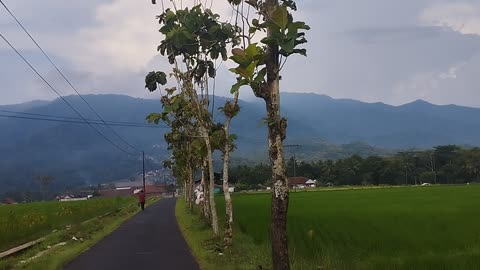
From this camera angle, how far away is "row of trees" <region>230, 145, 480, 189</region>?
117 meters

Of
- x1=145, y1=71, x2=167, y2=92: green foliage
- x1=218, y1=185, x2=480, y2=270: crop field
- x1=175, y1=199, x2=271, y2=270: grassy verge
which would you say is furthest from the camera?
x1=145, y1=71, x2=167, y2=92: green foliage

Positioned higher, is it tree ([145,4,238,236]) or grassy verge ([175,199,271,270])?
tree ([145,4,238,236])

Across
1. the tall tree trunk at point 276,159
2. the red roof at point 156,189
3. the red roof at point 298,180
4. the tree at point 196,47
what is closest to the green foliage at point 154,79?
the tree at point 196,47

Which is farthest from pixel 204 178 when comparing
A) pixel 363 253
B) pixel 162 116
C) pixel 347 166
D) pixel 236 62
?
pixel 347 166

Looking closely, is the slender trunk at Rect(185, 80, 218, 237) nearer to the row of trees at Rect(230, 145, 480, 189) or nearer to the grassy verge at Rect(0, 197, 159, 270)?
the grassy verge at Rect(0, 197, 159, 270)

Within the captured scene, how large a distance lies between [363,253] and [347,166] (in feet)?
362

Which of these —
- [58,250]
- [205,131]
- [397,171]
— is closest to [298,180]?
[397,171]

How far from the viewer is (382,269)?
10.1 m

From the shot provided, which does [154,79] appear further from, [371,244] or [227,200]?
[371,244]

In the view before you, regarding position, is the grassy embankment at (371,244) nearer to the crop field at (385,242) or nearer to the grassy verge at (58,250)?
the crop field at (385,242)

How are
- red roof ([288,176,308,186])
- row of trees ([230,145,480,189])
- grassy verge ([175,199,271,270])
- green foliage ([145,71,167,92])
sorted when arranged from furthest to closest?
red roof ([288,176,308,186]), row of trees ([230,145,480,189]), green foliage ([145,71,167,92]), grassy verge ([175,199,271,270])

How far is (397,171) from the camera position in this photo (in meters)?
117

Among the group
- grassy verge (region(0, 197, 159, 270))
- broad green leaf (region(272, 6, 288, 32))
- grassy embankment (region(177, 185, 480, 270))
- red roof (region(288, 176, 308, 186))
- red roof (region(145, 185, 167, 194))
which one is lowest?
red roof (region(145, 185, 167, 194))

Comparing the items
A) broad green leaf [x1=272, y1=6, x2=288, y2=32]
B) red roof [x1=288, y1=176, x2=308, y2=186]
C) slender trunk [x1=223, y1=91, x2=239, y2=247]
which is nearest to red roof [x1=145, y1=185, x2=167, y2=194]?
red roof [x1=288, y1=176, x2=308, y2=186]
